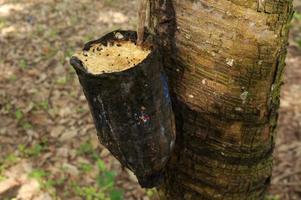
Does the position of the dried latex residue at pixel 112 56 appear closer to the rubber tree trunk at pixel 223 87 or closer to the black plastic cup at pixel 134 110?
the black plastic cup at pixel 134 110

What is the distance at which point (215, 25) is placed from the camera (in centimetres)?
135

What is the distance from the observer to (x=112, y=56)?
4.74ft

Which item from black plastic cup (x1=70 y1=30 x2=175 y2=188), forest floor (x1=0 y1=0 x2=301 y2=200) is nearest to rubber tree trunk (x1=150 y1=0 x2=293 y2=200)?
black plastic cup (x1=70 y1=30 x2=175 y2=188)

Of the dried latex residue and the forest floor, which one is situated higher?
the dried latex residue

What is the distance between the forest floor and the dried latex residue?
7.12 feet

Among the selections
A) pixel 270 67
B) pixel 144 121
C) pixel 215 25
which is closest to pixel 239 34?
pixel 215 25

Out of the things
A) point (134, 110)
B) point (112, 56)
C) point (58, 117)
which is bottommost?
point (58, 117)

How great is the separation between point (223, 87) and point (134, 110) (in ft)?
1.10

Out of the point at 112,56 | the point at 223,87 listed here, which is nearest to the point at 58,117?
the point at 112,56

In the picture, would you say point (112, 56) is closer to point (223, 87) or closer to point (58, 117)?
point (223, 87)

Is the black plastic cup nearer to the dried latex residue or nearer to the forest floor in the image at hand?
the dried latex residue

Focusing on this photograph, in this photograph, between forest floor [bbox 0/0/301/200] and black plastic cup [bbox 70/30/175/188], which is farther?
forest floor [bbox 0/0/301/200]

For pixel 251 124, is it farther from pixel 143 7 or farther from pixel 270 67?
pixel 143 7

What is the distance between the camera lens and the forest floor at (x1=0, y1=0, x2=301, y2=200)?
364 cm
